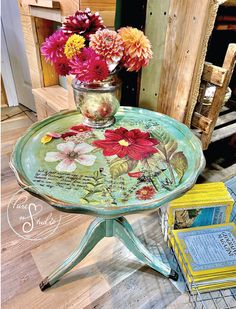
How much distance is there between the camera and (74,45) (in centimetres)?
80

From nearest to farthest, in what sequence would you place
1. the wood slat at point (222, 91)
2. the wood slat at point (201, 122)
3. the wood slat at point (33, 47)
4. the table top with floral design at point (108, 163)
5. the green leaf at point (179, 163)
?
the table top with floral design at point (108, 163)
the green leaf at point (179, 163)
the wood slat at point (222, 91)
the wood slat at point (201, 122)
the wood slat at point (33, 47)

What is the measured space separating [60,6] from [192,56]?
0.66 metres

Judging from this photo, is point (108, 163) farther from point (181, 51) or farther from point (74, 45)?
point (181, 51)

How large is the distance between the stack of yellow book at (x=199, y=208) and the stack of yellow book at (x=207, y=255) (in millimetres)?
44

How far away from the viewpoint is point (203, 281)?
3.27 ft

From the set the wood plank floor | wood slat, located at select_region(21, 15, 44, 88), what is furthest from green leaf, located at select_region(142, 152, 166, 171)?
wood slat, located at select_region(21, 15, 44, 88)

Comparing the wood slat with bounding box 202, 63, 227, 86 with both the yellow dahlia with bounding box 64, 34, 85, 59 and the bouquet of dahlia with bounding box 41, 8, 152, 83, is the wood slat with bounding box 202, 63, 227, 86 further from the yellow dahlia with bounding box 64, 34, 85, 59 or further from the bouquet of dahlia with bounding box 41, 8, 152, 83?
the yellow dahlia with bounding box 64, 34, 85, 59

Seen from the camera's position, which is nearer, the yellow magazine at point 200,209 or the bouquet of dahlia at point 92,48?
the bouquet of dahlia at point 92,48

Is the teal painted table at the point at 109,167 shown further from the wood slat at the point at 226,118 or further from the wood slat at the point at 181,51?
the wood slat at the point at 226,118

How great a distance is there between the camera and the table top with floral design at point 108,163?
651 mm

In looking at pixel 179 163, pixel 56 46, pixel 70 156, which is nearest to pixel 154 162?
pixel 179 163

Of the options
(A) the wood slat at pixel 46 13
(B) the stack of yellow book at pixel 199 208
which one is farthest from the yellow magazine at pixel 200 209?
(A) the wood slat at pixel 46 13

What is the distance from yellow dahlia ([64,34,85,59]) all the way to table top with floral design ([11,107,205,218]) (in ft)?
0.88

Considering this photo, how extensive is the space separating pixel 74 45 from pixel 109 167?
0.40 metres
